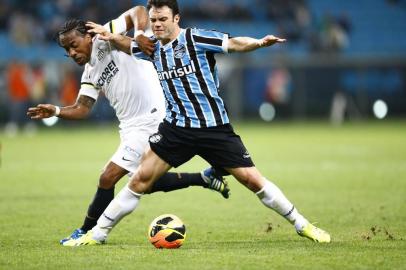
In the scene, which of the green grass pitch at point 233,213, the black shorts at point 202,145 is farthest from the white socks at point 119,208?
the black shorts at point 202,145

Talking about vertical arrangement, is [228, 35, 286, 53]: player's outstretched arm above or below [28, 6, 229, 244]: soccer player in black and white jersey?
above

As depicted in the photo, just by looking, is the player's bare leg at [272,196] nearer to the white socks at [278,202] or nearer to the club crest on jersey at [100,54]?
the white socks at [278,202]

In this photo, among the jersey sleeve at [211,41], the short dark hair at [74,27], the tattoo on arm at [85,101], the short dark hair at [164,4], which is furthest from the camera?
the tattoo on arm at [85,101]

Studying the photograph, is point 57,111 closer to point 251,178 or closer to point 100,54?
point 100,54

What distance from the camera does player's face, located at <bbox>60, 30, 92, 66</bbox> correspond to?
8312mm

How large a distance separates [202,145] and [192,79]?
23.9 inches

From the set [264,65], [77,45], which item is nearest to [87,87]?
[77,45]

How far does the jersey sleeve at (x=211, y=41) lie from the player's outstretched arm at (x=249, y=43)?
6cm

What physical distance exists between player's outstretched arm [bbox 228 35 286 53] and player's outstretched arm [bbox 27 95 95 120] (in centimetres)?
191

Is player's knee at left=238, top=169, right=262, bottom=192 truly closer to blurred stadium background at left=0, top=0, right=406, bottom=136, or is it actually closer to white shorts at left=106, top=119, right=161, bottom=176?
white shorts at left=106, top=119, right=161, bottom=176

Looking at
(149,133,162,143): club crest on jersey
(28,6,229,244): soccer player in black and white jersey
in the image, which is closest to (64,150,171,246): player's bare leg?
(149,133,162,143): club crest on jersey

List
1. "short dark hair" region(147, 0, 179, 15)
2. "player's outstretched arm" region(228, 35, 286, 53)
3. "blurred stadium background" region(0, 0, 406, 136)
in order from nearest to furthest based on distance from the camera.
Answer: "player's outstretched arm" region(228, 35, 286, 53) → "short dark hair" region(147, 0, 179, 15) → "blurred stadium background" region(0, 0, 406, 136)

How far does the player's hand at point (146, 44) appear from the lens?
7.86m

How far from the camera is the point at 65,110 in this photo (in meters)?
8.61
